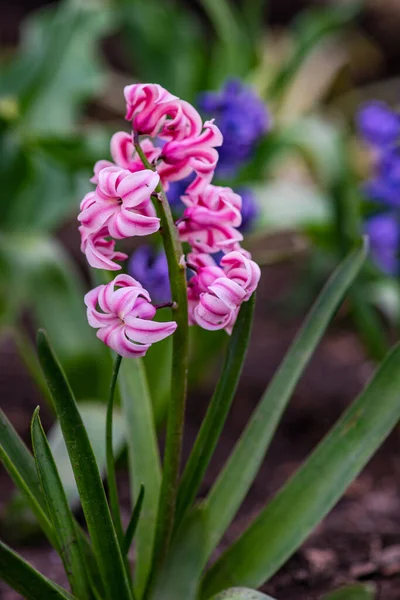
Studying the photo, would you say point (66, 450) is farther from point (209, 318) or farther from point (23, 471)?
point (209, 318)

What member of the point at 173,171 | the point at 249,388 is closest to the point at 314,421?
the point at 249,388

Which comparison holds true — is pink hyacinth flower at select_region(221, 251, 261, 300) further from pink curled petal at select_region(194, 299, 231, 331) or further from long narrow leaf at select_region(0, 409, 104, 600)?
long narrow leaf at select_region(0, 409, 104, 600)

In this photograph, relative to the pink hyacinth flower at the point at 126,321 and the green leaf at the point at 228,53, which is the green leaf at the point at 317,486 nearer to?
the pink hyacinth flower at the point at 126,321

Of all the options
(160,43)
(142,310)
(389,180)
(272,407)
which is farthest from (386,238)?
(160,43)

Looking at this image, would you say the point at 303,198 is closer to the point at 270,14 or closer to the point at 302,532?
the point at 302,532

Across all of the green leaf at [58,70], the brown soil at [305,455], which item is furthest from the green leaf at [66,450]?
the green leaf at [58,70]

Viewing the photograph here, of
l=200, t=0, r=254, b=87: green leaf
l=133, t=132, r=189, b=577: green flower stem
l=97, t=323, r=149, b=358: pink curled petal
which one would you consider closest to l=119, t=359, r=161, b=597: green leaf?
l=133, t=132, r=189, b=577: green flower stem
